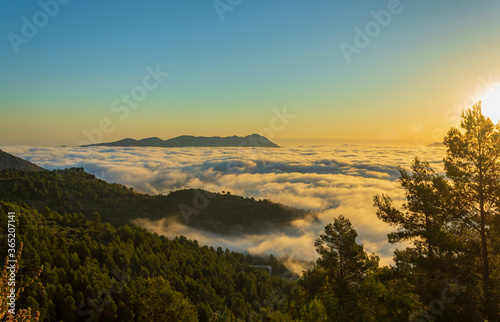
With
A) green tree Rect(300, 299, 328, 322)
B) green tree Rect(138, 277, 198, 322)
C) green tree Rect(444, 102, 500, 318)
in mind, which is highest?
green tree Rect(444, 102, 500, 318)

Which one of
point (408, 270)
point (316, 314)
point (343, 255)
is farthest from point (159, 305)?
point (408, 270)

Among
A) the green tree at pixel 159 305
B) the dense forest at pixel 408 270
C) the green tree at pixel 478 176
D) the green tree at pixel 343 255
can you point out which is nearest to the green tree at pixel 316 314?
the dense forest at pixel 408 270

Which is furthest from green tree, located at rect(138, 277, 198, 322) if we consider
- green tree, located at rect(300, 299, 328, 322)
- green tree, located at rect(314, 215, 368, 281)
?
green tree, located at rect(314, 215, 368, 281)

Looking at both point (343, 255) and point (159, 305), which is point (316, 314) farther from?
point (159, 305)

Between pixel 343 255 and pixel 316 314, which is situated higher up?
pixel 343 255

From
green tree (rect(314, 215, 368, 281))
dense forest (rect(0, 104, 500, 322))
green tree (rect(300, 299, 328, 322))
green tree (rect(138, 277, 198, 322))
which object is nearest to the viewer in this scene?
dense forest (rect(0, 104, 500, 322))

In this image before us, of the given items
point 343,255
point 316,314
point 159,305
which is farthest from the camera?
point 159,305

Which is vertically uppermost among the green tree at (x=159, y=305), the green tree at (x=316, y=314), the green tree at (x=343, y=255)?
the green tree at (x=343, y=255)

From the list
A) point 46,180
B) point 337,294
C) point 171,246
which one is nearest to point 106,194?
point 46,180

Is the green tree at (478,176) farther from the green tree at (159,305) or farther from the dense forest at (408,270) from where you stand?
the green tree at (159,305)

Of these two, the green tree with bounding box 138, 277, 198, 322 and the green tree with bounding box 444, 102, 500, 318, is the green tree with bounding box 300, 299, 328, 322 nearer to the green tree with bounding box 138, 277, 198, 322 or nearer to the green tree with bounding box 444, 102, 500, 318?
the green tree with bounding box 444, 102, 500, 318

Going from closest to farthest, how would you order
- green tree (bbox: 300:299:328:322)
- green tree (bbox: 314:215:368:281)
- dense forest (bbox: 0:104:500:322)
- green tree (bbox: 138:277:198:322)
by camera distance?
dense forest (bbox: 0:104:500:322) < green tree (bbox: 300:299:328:322) < green tree (bbox: 314:215:368:281) < green tree (bbox: 138:277:198:322)

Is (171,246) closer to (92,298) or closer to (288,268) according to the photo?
(92,298)

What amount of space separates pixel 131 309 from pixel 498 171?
1587 inches
